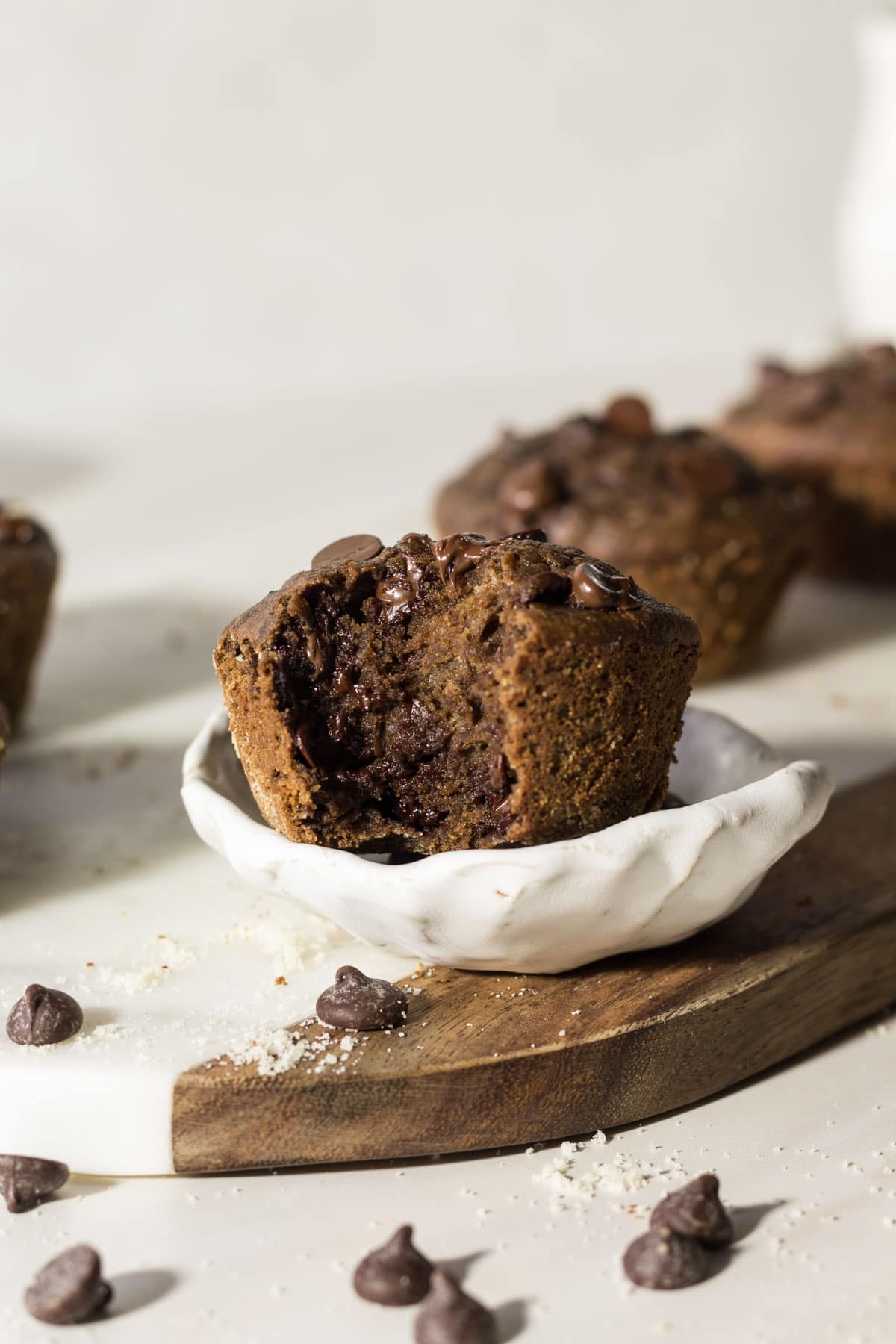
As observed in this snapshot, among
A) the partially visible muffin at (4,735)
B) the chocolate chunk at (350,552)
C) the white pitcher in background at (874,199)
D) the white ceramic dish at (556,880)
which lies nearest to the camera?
the white ceramic dish at (556,880)

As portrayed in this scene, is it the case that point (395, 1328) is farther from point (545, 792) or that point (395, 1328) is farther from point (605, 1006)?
point (545, 792)

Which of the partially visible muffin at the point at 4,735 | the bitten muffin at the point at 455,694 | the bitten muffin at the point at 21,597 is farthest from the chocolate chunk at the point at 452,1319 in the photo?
the bitten muffin at the point at 21,597

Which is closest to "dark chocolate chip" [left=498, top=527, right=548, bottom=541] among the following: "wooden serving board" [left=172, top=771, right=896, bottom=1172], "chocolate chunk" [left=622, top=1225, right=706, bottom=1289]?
"wooden serving board" [left=172, top=771, right=896, bottom=1172]

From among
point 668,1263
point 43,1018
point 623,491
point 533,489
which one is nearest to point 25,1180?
point 43,1018

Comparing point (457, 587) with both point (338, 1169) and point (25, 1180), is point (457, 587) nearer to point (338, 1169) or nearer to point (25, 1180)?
point (338, 1169)

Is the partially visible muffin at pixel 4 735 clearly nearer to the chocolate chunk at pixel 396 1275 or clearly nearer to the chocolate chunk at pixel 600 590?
the chocolate chunk at pixel 600 590

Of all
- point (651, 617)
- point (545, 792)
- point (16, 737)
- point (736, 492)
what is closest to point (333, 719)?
point (545, 792)
